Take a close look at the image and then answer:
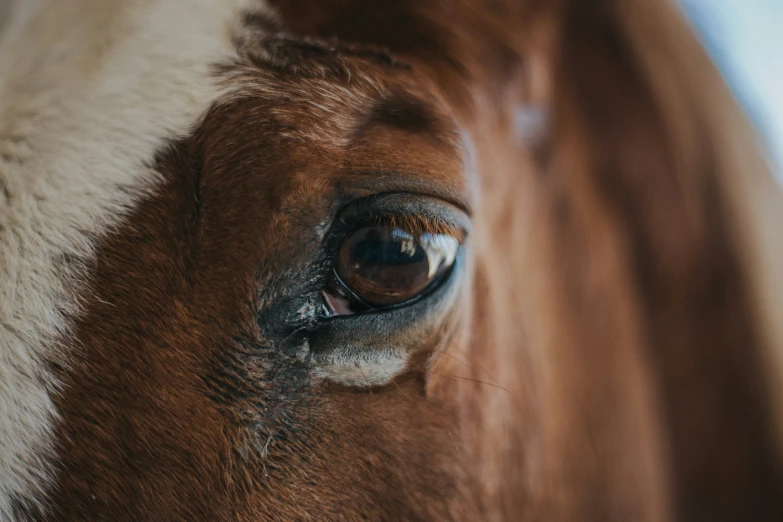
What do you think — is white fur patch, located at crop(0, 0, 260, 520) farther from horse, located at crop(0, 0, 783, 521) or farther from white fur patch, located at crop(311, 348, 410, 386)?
white fur patch, located at crop(311, 348, 410, 386)

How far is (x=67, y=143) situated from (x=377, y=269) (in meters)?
0.34

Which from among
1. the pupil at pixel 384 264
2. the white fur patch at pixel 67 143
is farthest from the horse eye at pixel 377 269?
the white fur patch at pixel 67 143

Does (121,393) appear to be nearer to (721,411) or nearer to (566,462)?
(566,462)

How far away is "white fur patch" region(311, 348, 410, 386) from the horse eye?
0.15 feet

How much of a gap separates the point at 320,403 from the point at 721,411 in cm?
77

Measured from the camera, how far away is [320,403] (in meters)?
0.71

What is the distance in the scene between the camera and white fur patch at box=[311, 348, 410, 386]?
0.71m

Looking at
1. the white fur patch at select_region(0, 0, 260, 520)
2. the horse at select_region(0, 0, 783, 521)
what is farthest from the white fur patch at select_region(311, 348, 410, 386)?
the white fur patch at select_region(0, 0, 260, 520)

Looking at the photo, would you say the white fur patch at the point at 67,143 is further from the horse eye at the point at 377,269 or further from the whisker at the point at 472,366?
the whisker at the point at 472,366

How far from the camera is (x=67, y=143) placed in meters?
0.68

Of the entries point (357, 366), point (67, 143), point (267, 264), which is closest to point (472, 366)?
point (357, 366)

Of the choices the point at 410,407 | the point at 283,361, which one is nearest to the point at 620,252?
the point at 410,407

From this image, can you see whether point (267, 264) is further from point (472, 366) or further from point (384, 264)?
point (472, 366)

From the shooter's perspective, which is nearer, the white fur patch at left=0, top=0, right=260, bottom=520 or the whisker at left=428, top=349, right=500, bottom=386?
the white fur patch at left=0, top=0, right=260, bottom=520
